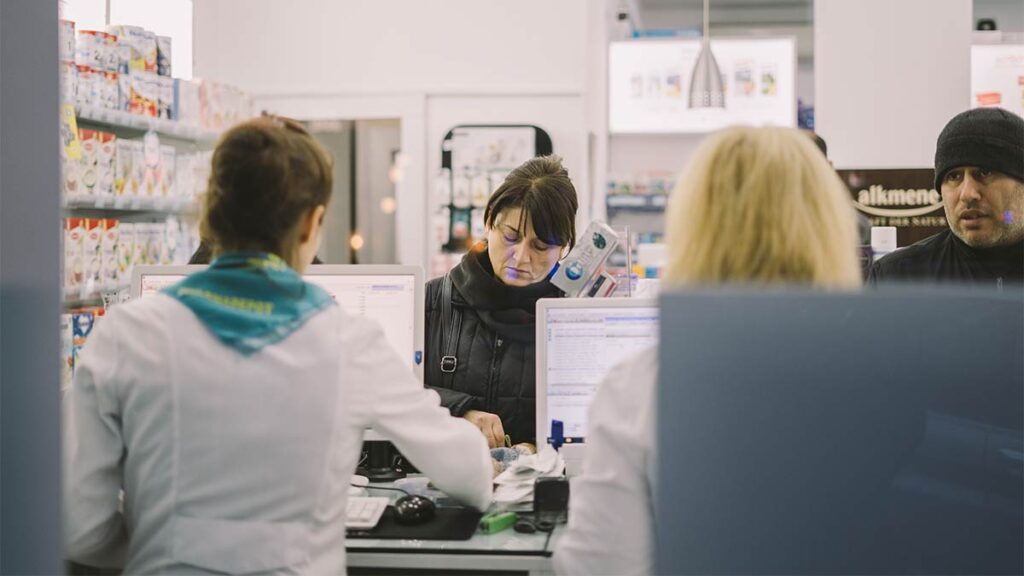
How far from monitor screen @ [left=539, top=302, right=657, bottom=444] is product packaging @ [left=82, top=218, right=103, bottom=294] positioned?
2910 mm

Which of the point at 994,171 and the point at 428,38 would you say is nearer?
the point at 994,171

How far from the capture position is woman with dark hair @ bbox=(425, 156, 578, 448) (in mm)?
2934

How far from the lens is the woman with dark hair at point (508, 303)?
2934mm

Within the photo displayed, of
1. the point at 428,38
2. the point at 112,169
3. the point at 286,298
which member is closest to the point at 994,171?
the point at 286,298

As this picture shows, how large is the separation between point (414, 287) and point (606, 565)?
1.20 m

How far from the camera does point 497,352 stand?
9.68ft

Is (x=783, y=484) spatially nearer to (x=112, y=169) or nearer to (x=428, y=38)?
(x=112, y=169)

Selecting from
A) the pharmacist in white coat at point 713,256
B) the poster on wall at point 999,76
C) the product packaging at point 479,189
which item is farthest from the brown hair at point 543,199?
the poster on wall at point 999,76

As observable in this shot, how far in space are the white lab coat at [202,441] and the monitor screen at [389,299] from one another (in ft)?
2.93

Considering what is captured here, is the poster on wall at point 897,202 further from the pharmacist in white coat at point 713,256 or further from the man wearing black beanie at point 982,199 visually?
the pharmacist in white coat at point 713,256

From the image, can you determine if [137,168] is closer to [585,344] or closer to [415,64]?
[415,64]

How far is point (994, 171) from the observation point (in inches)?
121

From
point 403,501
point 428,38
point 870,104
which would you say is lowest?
point 403,501

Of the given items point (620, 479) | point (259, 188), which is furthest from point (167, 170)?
point (620, 479)
